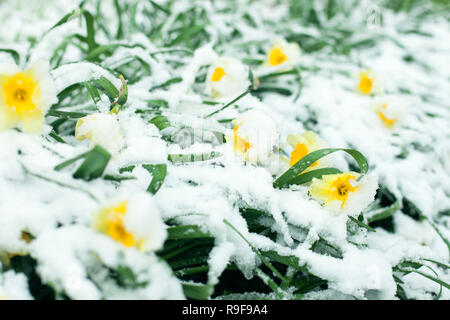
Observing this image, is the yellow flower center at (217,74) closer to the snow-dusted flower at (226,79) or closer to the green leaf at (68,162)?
the snow-dusted flower at (226,79)

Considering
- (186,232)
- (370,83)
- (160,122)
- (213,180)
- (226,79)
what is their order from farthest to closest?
(370,83)
(226,79)
(160,122)
(213,180)
(186,232)

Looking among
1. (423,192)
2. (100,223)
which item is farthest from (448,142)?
(100,223)

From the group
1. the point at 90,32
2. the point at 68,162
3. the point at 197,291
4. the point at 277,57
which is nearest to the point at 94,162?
the point at 68,162

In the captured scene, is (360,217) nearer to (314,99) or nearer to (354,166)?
(354,166)

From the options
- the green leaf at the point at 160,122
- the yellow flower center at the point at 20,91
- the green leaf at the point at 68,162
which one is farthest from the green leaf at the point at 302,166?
the yellow flower center at the point at 20,91

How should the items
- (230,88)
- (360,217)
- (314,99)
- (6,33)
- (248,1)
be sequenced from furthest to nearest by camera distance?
(248,1) < (6,33) < (314,99) < (230,88) < (360,217)

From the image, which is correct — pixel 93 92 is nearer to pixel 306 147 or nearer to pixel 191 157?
pixel 191 157
